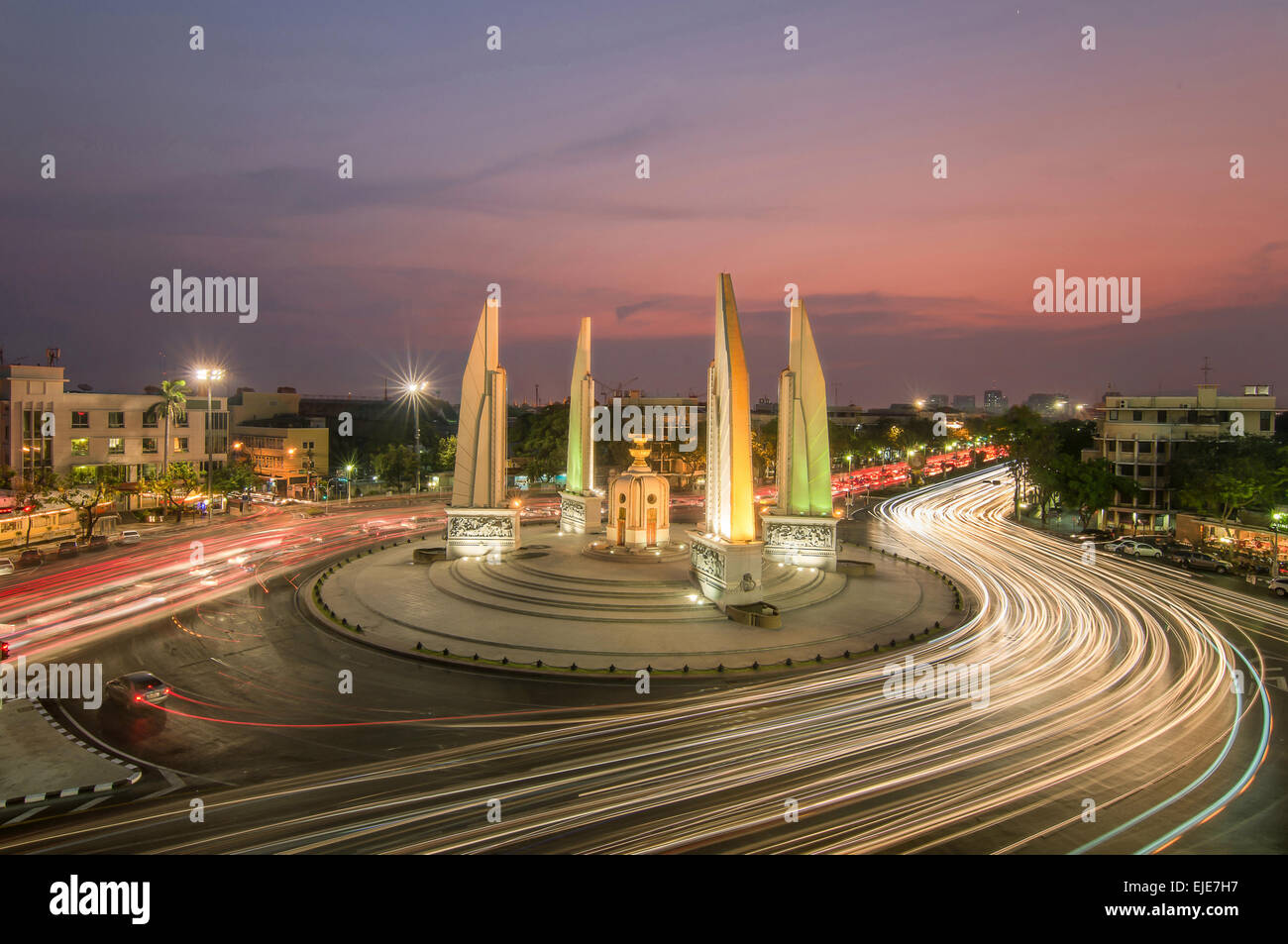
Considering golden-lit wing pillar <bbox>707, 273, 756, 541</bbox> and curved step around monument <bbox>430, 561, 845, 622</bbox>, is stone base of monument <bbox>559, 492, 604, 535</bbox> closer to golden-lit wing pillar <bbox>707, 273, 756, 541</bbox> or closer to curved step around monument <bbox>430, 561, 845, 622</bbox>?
curved step around monument <bbox>430, 561, 845, 622</bbox>

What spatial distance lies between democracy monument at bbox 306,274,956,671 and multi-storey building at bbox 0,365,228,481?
909 inches

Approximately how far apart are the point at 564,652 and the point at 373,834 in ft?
30.3

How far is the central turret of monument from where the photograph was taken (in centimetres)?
2950

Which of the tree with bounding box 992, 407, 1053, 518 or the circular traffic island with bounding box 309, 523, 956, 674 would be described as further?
the tree with bounding box 992, 407, 1053, 518

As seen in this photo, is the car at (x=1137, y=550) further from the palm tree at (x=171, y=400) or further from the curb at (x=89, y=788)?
the palm tree at (x=171, y=400)

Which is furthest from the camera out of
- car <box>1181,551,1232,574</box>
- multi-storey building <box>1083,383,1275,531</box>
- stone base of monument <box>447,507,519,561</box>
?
multi-storey building <box>1083,383,1275,531</box>

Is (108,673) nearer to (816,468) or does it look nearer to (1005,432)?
(816,468)

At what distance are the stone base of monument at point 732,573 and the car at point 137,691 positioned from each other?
16103mm

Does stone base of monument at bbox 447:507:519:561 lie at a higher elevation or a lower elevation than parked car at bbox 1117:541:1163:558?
higher

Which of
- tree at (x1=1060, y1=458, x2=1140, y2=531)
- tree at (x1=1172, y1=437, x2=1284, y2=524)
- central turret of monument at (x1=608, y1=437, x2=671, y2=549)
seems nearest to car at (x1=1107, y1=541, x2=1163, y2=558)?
tree at (x1=1172, y1=437, x2=1284, y2=524)

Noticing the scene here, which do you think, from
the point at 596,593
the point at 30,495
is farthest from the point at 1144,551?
the point at 30,495

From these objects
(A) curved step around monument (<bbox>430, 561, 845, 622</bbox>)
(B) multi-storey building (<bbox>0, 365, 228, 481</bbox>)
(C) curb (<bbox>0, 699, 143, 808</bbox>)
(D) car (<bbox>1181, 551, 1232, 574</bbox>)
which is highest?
(B) multi-storey building (<bbox>0, 365, 228, 481</bbox>)

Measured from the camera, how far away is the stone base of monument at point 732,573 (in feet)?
77.8
